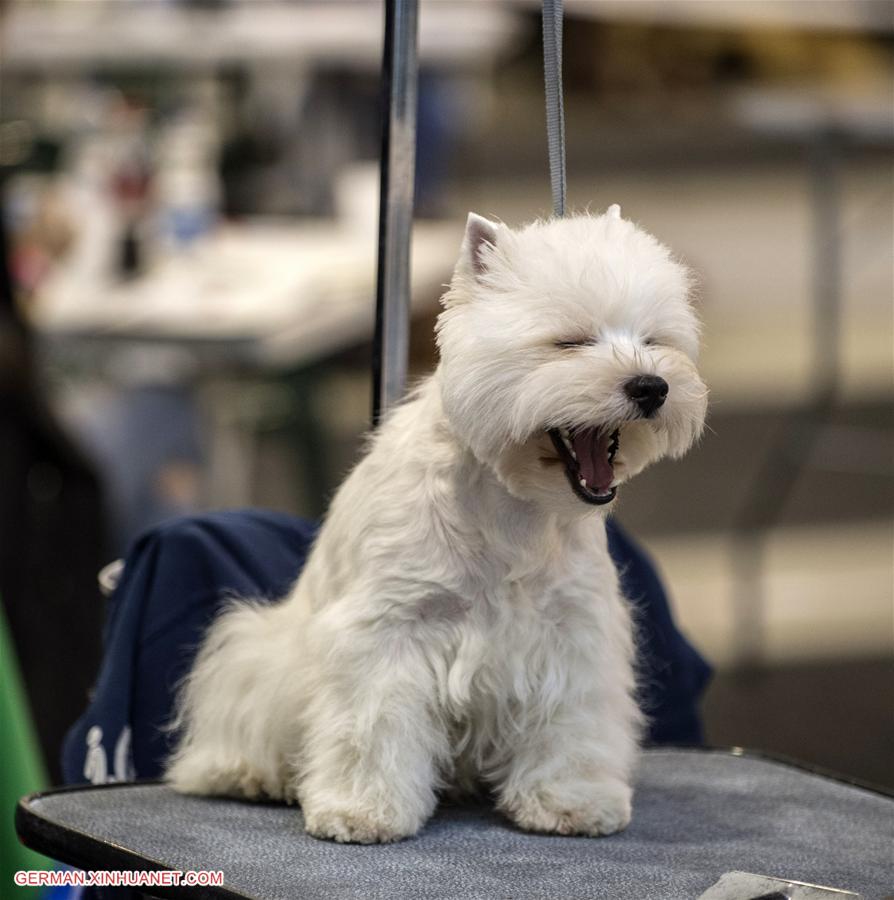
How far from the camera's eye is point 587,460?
120 cm

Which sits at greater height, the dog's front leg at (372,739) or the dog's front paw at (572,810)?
the dog's front leg at (372,739)

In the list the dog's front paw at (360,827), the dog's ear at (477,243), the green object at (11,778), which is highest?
the dog's ear at (477,243)

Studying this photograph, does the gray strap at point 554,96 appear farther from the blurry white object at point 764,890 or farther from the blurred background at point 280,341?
the blurred background at point 280,341

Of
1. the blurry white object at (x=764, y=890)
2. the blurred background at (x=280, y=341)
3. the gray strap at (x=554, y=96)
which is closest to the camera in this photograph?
Answer: the blurry white object at (x=764, y=890)

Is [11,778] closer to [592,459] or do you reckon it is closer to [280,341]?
[592,459]

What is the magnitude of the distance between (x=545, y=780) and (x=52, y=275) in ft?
8.64

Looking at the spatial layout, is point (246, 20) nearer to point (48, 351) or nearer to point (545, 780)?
point (48, 351)

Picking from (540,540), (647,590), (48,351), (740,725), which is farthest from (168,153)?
(540,540)

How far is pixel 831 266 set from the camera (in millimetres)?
3693

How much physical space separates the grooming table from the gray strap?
56 cm

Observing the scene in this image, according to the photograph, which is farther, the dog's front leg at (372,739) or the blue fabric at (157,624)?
the blue fabric at (157,624)

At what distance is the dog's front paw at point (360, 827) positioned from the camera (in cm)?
123

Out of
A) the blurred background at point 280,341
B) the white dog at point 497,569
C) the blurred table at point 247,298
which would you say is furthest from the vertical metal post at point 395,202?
the blurred table at point 247,298

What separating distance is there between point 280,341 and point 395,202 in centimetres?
167
